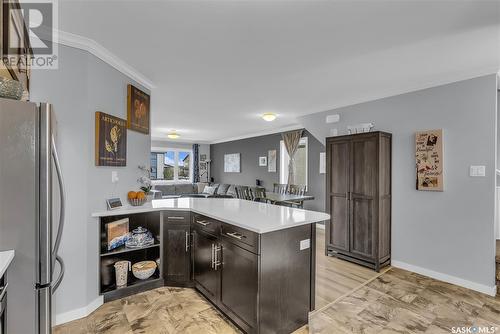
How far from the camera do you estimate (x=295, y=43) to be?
2.21 m

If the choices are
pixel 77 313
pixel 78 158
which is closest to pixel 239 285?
pixel 77 313

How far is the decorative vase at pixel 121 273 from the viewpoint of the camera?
2.53 metres

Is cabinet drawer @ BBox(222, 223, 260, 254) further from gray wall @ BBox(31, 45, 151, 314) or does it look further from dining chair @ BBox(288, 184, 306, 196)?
dining chair @ BBox(288, 184, 306, 196)

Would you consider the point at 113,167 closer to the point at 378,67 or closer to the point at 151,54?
the point at 151,54

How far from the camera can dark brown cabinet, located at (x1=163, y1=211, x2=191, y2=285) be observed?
2.74 m

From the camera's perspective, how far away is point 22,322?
1174 mm

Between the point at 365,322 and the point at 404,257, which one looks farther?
the point at 404,257

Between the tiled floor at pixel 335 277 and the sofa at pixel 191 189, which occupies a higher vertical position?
the sofa at pixel 191 189

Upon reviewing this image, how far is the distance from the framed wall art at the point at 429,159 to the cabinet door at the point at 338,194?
89cm

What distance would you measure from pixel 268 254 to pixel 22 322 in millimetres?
1431

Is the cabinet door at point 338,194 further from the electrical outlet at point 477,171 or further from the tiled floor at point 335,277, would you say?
the electrical outlet at point 477,171

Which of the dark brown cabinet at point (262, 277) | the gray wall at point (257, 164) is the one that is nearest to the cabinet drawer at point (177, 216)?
the dark brown cabinet at point (262, 277)

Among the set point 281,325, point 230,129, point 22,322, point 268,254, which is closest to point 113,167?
point 22,322

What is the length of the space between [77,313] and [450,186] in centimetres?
427
